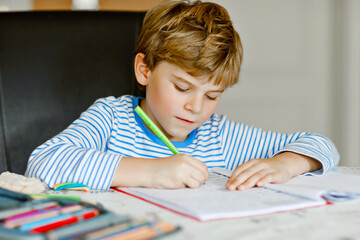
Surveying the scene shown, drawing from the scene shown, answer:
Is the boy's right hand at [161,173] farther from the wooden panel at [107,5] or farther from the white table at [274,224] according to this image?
the wooden panel at [107,5]

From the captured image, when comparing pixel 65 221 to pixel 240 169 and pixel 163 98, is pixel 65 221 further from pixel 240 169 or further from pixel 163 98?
pixel 163 98

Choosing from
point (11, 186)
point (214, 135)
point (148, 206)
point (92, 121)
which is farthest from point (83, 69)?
point (148, 206)

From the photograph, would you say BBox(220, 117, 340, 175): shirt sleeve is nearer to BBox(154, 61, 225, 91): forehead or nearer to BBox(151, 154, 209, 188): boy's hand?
BBox(154, 61, 225, 91): forehead

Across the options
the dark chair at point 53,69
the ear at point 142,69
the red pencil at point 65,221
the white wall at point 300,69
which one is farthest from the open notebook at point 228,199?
the white wall at point 300,69

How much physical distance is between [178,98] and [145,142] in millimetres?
178

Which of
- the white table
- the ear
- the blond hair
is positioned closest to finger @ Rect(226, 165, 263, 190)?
the white table

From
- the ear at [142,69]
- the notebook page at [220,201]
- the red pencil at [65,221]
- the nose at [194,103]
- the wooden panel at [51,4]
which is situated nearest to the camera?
the red pencil at [65,221]

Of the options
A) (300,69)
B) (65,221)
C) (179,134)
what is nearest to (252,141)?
(179,134)

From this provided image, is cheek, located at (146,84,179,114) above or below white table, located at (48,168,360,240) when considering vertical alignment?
above

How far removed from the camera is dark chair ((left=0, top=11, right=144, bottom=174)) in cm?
119

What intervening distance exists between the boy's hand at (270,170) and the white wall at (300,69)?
1.31 metres

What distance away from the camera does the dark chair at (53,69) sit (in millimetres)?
1193

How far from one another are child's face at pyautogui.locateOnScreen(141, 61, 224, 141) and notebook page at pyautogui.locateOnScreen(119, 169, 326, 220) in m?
0.25

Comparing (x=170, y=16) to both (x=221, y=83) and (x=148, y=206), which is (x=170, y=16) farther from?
(x=148, y=206)
